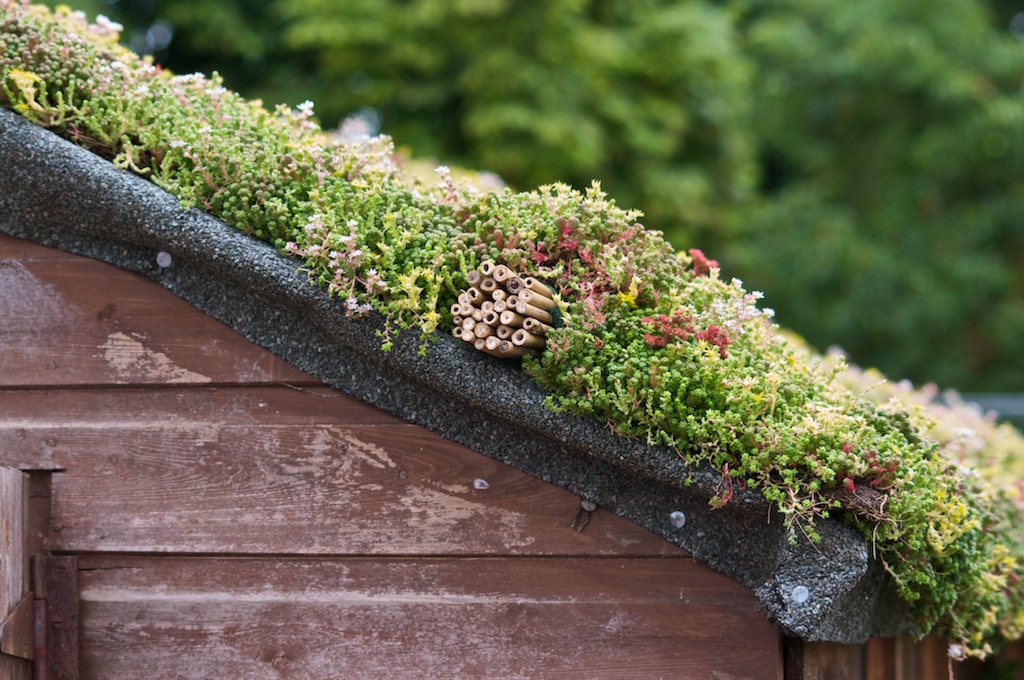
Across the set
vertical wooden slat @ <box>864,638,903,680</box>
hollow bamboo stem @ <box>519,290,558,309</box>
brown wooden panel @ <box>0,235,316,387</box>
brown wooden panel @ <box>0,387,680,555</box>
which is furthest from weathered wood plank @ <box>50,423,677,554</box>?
vertical wooden slat @ <box>864,638,903,680</box>

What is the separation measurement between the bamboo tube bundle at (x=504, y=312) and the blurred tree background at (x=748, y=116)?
24.4ft

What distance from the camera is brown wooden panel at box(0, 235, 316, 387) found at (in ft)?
7.64

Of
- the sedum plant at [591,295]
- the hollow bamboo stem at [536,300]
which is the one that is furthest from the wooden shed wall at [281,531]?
the hollow bamboo stem at [536,300]

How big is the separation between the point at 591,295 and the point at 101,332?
1.27m

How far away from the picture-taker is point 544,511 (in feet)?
7.30

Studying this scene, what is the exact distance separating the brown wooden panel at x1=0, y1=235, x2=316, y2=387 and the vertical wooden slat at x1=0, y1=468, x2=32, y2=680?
0.94ft

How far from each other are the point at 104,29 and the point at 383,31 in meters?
6.92

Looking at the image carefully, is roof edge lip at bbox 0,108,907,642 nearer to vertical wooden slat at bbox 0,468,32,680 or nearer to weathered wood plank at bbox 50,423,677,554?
weathered wood plank at bbox 50,423,677,554

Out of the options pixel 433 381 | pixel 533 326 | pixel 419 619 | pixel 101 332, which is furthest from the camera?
pixel 101 332

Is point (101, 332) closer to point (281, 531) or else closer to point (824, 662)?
point (281, 531)

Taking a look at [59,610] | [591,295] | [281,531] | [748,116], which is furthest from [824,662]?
[748,116]

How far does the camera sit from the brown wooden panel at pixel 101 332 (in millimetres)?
2330

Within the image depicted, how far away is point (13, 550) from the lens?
2.20m

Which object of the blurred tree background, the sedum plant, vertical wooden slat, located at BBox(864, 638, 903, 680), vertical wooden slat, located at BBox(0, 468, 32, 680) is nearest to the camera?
the sedum plant
